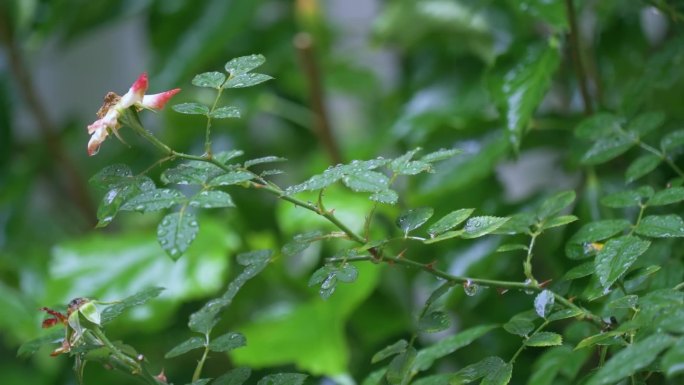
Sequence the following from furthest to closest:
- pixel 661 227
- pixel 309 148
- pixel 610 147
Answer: pixel 309 148 < pixel 610 147 < pixel 661 227

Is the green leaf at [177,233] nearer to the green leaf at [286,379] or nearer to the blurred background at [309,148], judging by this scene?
the green leaf at [286,379]

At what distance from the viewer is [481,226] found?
0.36 meters

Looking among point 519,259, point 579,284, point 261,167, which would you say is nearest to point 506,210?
point 519,259

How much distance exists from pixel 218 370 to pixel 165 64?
12.6 inches

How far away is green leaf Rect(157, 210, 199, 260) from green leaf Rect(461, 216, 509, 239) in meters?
0.11

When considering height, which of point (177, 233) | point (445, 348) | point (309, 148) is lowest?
point (309, 148)

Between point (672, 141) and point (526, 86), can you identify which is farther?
point (526, 86)

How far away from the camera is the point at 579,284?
441 millimetres

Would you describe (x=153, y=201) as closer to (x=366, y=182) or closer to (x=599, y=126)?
(x=366, y=182)

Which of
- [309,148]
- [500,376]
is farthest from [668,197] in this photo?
[309,148]

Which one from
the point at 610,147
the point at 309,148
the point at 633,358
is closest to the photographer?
the point at 633,358

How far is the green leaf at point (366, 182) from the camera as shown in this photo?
1.14 ft

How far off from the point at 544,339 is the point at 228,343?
0.13m

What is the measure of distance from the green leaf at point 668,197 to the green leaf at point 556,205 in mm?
37
